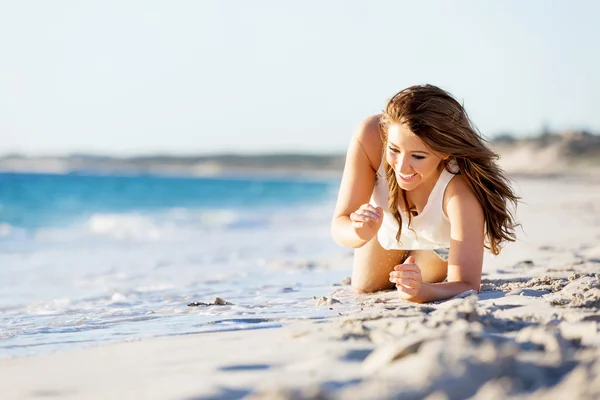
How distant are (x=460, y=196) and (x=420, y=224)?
37cm

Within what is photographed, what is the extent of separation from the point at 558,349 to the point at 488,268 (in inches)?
129

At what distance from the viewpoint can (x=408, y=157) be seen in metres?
3.83

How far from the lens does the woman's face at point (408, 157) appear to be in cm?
378

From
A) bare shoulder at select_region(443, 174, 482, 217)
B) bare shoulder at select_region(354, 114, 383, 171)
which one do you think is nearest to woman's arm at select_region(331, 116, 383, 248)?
bare shoulder at select_region(354, 114, 383, 171)

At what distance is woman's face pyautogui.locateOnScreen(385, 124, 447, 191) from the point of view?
378 centimetres

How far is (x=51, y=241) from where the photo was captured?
1338 cm

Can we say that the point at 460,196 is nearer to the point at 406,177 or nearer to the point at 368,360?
the point at 406,177

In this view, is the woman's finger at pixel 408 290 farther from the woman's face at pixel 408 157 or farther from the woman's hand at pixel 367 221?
the woman's face at pixel 408 157

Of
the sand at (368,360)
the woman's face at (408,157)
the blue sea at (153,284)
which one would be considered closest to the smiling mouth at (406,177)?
the woman's face at (408,157)

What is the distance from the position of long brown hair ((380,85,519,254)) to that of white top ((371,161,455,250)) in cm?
9

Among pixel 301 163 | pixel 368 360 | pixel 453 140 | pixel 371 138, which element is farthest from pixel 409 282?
pixel 301 163

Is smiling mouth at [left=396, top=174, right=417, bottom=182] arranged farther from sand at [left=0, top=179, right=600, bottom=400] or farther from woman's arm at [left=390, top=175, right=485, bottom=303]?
sand at [left=0, top=179, right=600, bottom=400]

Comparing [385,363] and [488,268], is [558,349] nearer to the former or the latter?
[385,363]

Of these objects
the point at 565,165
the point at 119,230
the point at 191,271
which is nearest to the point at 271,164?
the point at 565,165
